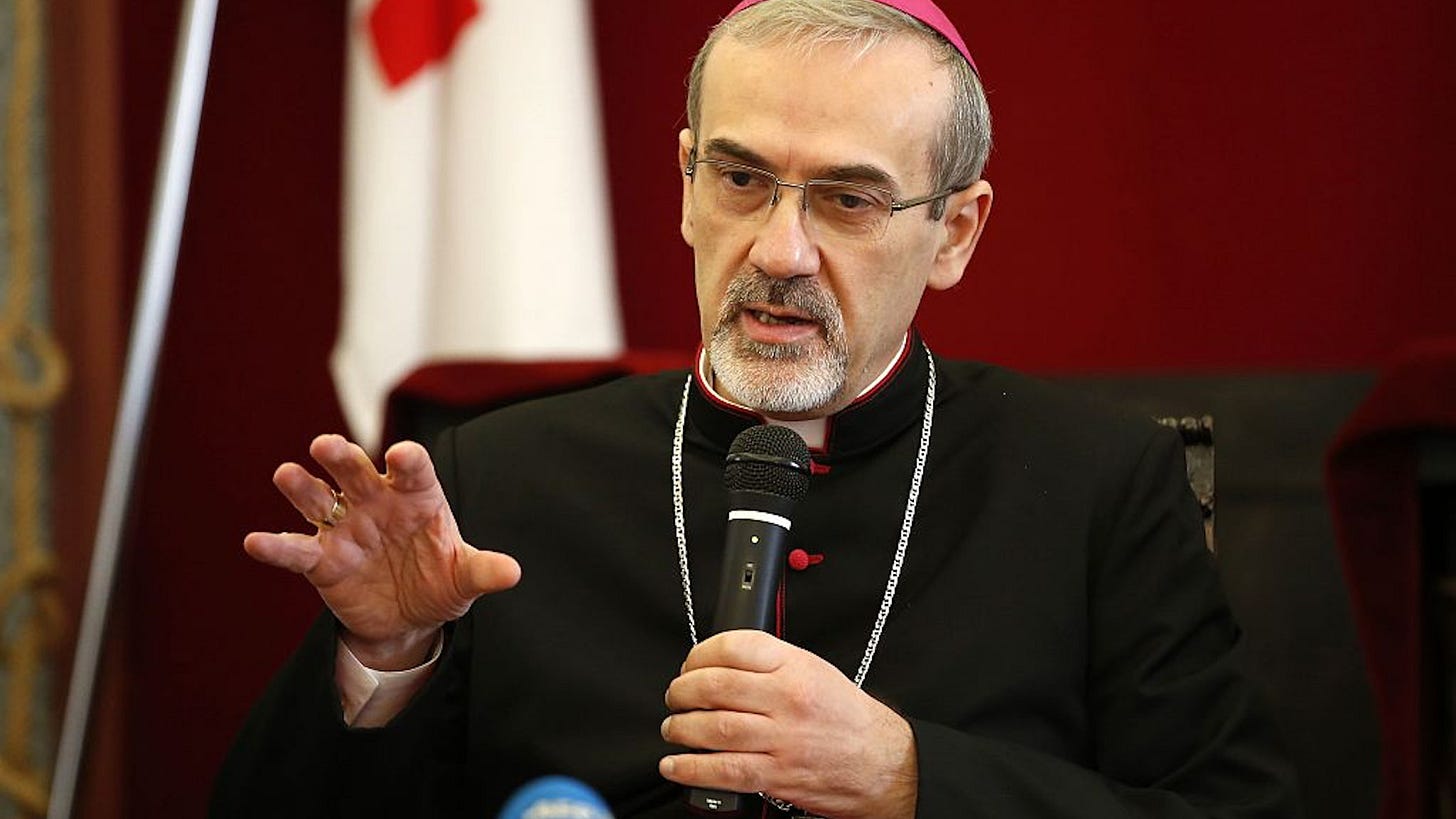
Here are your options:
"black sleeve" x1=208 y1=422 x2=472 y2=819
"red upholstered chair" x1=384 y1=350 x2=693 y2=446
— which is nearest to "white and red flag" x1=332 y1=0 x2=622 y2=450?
"red upholstered chair" x1=384 y1=350 x2=693 y2=446

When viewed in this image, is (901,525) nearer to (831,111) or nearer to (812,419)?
(812,419)

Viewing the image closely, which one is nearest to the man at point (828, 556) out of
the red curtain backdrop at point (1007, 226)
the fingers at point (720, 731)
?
the fingers at point (720, 731)

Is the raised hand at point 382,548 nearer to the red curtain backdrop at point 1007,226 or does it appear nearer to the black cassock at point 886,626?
the black cassock at point 886,626

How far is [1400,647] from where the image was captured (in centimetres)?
259

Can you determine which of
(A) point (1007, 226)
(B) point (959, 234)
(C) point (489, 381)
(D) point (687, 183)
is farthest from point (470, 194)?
(B) point (959, 234)

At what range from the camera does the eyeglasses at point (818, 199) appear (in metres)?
2.18

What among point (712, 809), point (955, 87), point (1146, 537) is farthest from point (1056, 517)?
point (712, 809)

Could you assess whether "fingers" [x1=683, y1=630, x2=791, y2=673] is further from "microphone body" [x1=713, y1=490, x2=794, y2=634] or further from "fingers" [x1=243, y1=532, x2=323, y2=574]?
"fingers" [x1=243, y1=532, x2=323, y2=574]

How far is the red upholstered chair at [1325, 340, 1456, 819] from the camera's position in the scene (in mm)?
2547

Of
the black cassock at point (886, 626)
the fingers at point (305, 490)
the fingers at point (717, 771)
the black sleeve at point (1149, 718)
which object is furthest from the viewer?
the black cassock at point (886, 626)

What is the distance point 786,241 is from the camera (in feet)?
7.03

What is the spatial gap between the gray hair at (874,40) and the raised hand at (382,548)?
69 centimetres

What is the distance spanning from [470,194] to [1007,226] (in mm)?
1151

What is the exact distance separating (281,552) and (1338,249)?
2560mm
